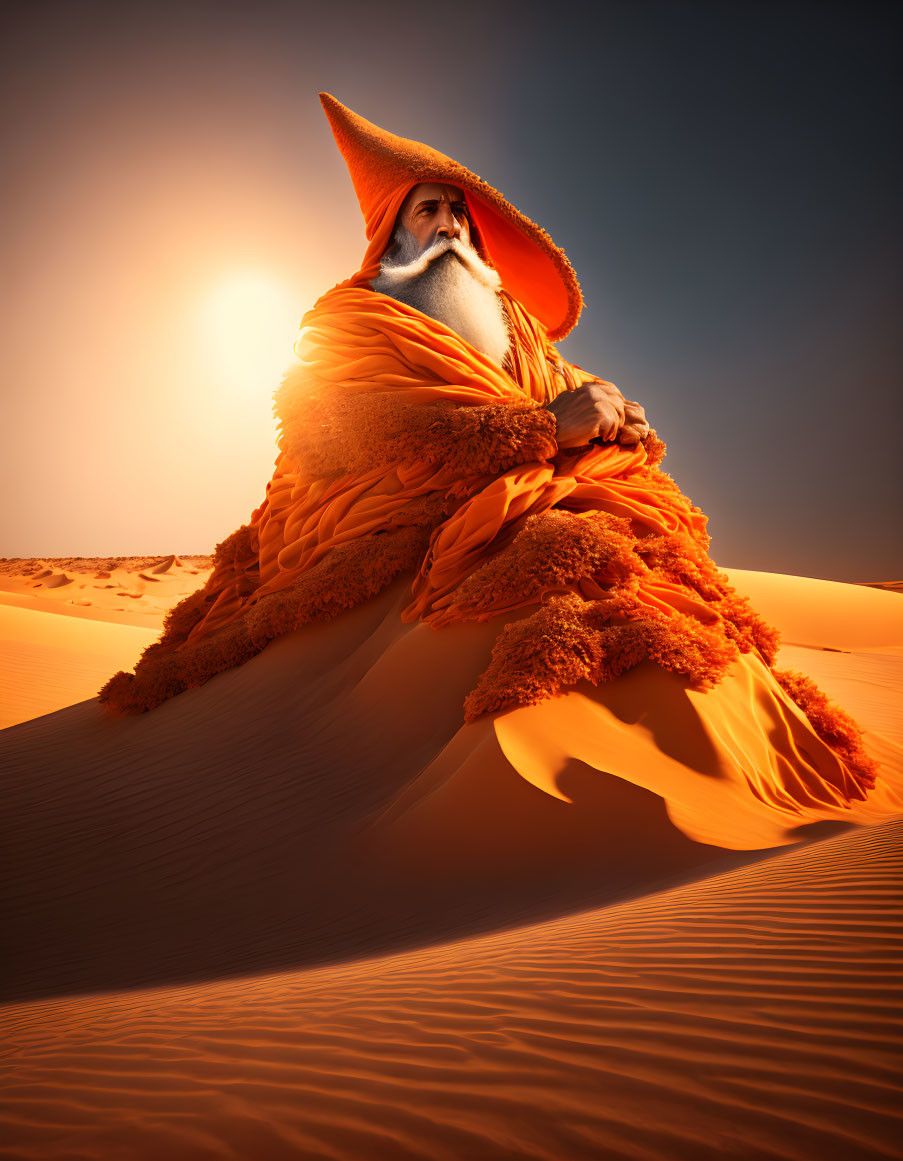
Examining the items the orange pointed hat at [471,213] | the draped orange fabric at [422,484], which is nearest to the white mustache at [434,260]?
the orange pointed hat at [471,213]

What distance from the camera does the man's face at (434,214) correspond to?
251 inches

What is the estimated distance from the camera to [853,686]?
9867 mm

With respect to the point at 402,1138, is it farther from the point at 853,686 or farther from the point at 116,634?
the point at 116,634

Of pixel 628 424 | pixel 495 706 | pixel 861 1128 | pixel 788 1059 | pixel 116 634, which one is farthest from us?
pixel 116 634

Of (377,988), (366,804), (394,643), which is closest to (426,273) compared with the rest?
(394,643)

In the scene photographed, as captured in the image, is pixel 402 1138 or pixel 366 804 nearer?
pixel 402 1138

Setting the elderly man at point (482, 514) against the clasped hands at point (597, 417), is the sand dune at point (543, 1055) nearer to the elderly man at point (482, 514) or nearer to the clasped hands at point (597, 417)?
the elderly man at point (482, 514)

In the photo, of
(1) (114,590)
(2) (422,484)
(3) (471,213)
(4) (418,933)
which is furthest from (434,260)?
(1) (114,590)

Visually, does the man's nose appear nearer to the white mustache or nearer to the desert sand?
the white mustache

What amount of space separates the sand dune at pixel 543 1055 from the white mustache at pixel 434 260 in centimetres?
557

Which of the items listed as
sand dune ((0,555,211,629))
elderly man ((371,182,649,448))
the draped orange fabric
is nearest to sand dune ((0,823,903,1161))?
the draped orange fabric

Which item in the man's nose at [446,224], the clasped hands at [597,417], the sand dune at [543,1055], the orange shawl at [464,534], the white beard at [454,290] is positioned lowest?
the sand dune at [543,1055]

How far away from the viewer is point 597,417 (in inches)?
205

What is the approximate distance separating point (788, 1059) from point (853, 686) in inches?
388
